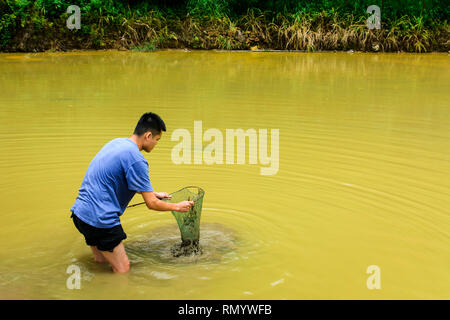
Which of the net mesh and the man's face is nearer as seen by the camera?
the man's face

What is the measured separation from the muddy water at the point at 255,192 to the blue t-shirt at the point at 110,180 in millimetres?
517

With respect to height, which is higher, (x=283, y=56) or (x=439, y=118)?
(x=283, y=56)

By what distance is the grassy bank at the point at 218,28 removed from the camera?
1916cm

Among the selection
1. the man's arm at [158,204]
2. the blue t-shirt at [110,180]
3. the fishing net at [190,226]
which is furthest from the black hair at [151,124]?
the fishing net at [190,226]

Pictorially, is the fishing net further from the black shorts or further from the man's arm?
the black shorts

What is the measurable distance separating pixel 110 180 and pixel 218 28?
17440mm

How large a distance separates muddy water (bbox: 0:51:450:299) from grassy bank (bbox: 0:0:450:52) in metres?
7.15

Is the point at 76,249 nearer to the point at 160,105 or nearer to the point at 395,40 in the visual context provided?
the point at 160,105

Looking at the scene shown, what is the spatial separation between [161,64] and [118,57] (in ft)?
7.45

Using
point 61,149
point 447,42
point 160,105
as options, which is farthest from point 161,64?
point 447,42

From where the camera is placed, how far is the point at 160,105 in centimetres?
1030

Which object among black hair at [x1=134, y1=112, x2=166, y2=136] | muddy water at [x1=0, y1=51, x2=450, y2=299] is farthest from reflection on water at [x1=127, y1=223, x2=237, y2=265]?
black hair at [x1=134, y1=112, x2=166, y2=136]

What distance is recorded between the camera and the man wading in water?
4.01 m

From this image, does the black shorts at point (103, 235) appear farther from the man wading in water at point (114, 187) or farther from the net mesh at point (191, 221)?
the net mesh at point (191, 221)
